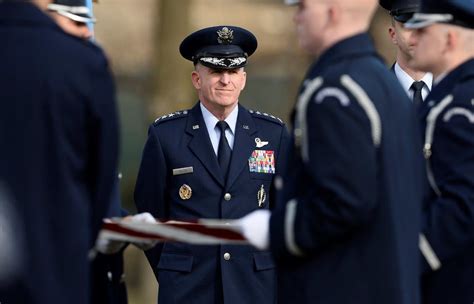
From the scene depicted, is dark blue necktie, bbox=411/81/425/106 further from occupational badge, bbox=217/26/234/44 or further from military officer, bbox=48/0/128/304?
military officer, bbox=48/0/128/304

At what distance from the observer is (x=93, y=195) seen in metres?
5.75

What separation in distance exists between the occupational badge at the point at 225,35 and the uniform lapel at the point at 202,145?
442 mm

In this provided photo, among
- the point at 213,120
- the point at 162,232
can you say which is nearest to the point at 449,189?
the point at 162,232

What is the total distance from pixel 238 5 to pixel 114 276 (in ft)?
35.0

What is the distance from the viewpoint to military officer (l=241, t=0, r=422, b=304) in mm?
5516

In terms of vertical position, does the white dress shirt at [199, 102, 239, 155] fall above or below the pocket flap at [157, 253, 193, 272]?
above

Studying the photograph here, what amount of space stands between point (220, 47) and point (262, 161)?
0.72m

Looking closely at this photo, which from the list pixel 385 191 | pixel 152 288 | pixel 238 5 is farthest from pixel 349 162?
pixel 238 5

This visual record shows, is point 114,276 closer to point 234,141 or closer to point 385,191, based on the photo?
point 385,191

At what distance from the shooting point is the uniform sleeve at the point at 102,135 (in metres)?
5.62

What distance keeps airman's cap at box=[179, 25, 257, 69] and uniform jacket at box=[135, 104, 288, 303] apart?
0.28 metres

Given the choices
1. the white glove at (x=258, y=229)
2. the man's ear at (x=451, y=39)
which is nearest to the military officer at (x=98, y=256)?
the white glove at (x=258, y=229)

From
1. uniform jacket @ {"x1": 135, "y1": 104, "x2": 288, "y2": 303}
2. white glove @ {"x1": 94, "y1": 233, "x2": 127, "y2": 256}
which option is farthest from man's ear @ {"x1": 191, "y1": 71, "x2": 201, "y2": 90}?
white glove @ {"x1": 94, "y1": 233, "x2": 127, "y2": 256}

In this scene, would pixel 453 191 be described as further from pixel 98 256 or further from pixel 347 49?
pixel 98 256
